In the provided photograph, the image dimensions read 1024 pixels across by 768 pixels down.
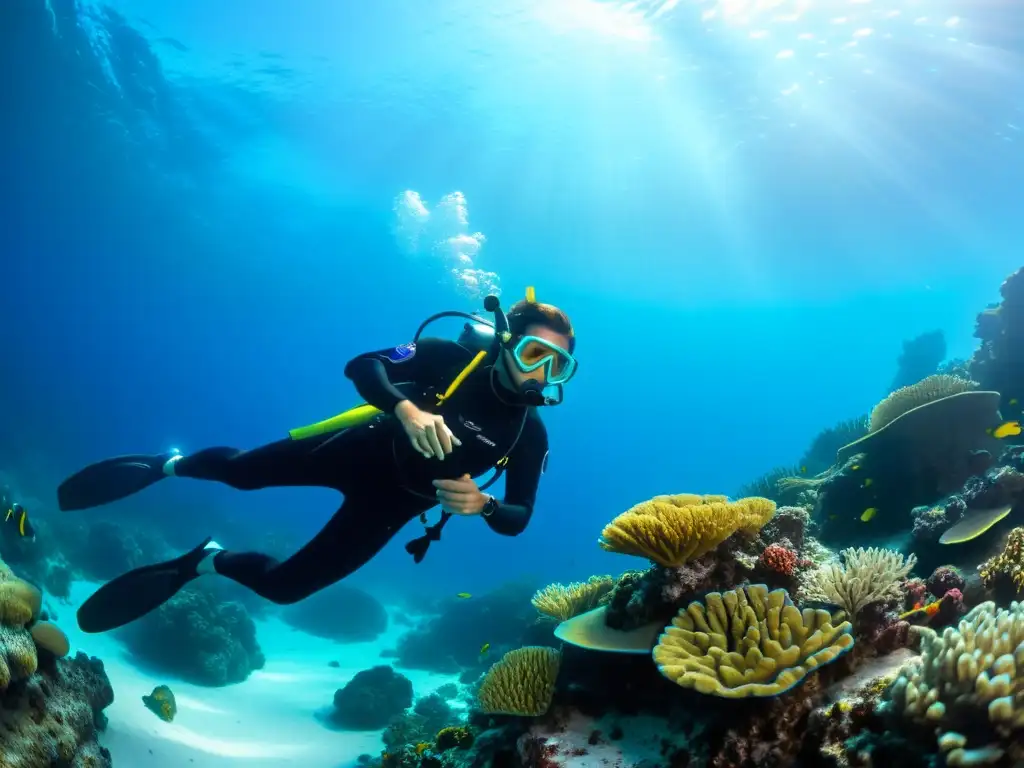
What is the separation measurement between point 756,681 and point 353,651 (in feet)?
68.9

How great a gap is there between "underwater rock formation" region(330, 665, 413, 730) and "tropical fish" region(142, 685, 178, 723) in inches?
→ 160

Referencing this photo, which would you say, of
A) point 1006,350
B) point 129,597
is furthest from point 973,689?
point 1006,350

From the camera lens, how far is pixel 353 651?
66.9 feet

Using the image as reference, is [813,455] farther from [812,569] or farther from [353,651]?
[353,651]

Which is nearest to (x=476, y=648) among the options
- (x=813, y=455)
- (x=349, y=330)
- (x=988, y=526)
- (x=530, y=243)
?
(x=813, y=455)

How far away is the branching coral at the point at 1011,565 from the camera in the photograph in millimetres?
3515

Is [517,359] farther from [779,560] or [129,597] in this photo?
[129,597]

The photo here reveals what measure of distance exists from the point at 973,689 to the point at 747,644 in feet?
3.72

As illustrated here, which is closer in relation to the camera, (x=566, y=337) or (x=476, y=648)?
(x=566, y=337)

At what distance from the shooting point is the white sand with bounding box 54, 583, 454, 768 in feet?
25.3

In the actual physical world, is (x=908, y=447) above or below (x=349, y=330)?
below

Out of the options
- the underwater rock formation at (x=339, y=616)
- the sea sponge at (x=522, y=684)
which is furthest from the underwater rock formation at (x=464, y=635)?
the sea sponge at (x=522, y=684)

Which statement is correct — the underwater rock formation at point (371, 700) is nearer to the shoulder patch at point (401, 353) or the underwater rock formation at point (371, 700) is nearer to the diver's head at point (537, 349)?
the shoulder patch at point (401, 353)

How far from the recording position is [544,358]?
4.32m
